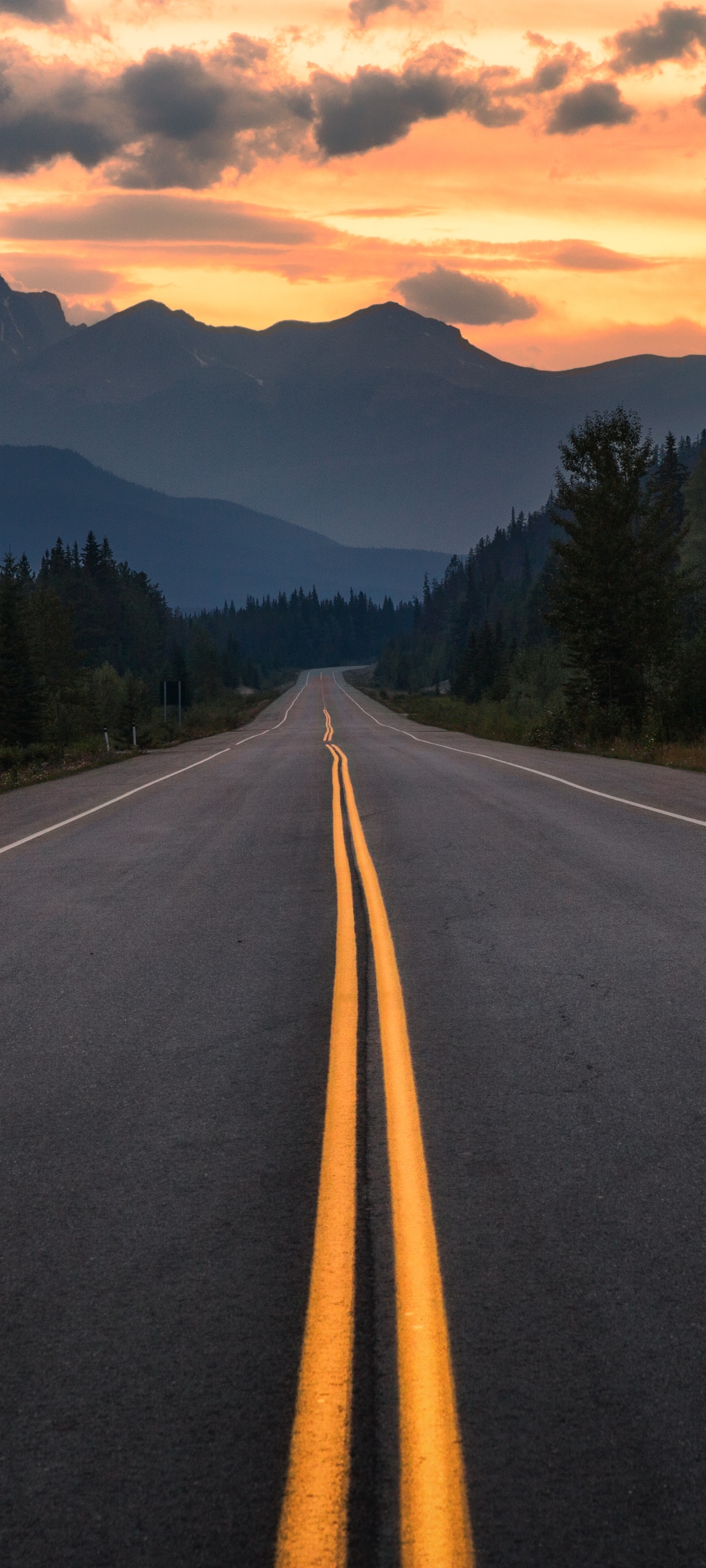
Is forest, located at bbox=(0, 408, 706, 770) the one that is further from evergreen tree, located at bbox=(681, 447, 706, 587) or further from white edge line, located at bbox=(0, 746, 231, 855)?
white edge line, located at bbox=(0, 746, 231, 855)

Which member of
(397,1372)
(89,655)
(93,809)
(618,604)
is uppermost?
(89,655)

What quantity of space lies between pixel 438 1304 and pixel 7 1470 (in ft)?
3.70

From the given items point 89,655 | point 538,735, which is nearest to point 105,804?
point 538,735

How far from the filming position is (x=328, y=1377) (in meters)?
2.57

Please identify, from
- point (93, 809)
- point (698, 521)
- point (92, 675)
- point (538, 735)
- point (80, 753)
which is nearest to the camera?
point (93, 809)

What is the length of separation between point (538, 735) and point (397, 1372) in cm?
2953

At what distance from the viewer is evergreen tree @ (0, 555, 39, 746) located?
5244cm

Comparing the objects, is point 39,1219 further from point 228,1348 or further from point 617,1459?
point 617,1459

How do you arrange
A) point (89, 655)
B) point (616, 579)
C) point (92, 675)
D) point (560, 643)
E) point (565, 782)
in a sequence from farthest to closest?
point (89, 655) → point (92, 675) → point (560, 643) → point (616, 579) → point (565, 782)

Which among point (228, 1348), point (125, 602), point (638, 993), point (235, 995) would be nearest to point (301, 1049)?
point (235, 995)

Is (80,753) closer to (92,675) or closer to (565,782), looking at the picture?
(565,782)

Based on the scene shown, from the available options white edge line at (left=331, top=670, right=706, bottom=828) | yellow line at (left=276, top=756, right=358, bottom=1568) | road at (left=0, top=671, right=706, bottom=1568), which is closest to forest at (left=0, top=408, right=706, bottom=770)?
white edge line at (left=331, top=670, right=706, bottom=828)

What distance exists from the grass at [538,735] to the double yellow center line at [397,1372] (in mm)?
16660

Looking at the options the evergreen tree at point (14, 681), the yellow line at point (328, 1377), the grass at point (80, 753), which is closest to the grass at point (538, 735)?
the grass at point (80, 753)
